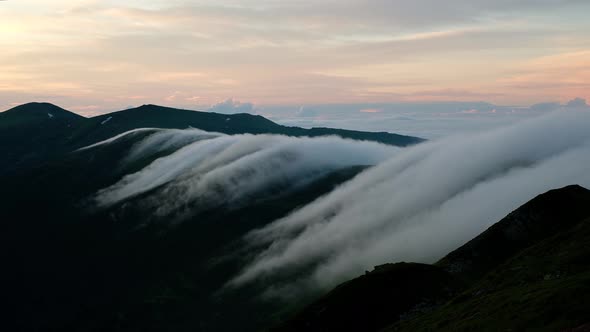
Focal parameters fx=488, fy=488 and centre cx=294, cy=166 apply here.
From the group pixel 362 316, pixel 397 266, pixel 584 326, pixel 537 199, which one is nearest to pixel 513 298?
pixel 584 326

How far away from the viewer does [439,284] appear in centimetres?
13012

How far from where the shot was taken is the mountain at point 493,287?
67562 millimetres

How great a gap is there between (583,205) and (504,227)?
104 ft

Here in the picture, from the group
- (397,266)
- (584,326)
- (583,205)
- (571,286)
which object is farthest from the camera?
(583,205)

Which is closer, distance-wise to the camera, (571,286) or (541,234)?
(571,286)

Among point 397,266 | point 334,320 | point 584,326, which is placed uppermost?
point 584,326

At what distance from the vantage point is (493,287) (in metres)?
99.6

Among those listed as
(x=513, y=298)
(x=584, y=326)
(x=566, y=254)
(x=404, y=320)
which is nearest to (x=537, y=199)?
(x=566, y=254)

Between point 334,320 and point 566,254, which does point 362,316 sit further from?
point 566,254

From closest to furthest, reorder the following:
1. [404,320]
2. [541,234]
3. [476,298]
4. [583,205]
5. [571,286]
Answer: [571,286] → [476,298] → [404,320] → [541,234] → [583,205]

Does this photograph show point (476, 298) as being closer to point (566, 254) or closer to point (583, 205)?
point (566, 254)

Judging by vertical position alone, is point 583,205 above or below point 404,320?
above

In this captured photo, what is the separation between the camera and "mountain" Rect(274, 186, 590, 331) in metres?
67.6

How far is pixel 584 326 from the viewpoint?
177 feet
